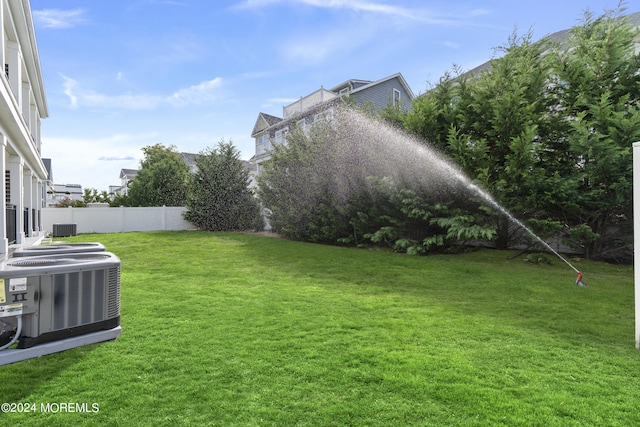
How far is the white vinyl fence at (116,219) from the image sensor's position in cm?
1868

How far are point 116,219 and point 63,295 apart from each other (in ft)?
63.7

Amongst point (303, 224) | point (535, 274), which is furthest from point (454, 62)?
point (303, 224)

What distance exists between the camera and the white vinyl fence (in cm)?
1868

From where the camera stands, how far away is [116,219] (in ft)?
66.0

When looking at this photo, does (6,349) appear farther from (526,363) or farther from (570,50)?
(570,50)

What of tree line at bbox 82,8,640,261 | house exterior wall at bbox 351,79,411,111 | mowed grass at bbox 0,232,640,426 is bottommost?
mowed grass at bbox 0,232,640,426

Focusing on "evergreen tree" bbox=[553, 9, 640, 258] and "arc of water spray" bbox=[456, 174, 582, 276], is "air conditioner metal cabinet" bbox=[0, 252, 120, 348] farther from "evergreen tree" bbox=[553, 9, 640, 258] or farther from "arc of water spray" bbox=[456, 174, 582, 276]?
"evergreen tree" bbox=[553, 9, 640, 258]

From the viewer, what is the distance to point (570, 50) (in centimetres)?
942

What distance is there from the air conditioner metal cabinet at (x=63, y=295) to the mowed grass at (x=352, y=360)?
0.27 m

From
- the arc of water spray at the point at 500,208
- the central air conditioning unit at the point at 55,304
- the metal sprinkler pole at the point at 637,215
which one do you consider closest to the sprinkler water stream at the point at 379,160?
the arc of water spray at the point at 500,208

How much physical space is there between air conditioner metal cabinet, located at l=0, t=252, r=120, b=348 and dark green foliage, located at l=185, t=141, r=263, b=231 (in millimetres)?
15870

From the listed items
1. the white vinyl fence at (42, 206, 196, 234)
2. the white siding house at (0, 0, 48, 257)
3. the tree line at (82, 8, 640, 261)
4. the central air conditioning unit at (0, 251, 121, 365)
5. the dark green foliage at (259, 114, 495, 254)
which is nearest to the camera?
the central air conditioning unit at (0, 251, 121, 365)

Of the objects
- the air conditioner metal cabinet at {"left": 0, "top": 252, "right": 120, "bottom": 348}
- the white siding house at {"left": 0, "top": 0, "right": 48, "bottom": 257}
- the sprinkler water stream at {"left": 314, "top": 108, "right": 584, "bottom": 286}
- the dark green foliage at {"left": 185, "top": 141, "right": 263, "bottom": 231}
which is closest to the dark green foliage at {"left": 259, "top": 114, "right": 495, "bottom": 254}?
the sprinkler water stream at {"left": 314, "top": 108, "right": 584, "bottom": 286}

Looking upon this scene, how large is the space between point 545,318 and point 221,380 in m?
4.09
